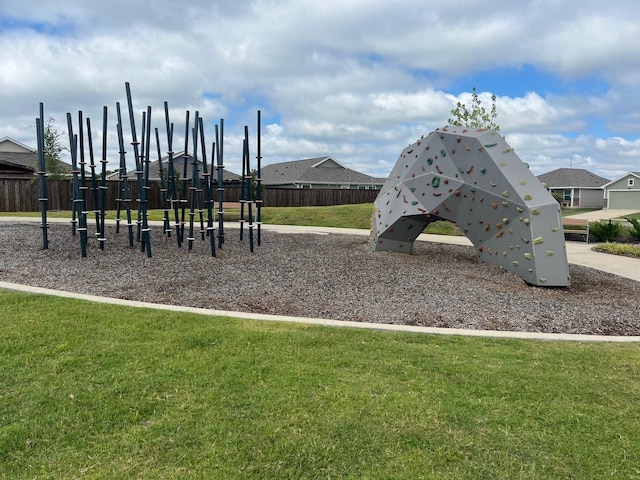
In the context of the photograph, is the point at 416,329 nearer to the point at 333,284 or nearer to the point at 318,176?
the point at 333,284

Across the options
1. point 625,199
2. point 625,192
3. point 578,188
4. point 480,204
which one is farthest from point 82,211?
point 578,188

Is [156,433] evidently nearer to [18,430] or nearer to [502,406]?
[18,430]

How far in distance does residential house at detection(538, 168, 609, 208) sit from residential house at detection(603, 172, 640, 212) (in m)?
3.05

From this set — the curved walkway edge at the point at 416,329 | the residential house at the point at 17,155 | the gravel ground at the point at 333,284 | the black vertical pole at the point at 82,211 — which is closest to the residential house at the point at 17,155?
the residential house at the point at 17,155

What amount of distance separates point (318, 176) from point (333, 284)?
38.2 meters

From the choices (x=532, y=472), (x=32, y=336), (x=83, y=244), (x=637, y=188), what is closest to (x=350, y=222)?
(x=83, y=244)

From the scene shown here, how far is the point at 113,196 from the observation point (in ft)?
89.6

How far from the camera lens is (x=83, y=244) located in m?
8.36

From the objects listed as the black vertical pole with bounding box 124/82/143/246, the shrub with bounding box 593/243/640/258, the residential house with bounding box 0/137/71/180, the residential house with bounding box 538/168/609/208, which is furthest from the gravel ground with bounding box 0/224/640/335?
the residential house with bounding box 538/168/609/208

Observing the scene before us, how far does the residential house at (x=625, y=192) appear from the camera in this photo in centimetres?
4472

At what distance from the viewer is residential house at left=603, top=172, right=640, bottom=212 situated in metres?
44.7

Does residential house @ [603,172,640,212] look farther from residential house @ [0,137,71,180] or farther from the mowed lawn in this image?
residential house @ [0,137,71,180]

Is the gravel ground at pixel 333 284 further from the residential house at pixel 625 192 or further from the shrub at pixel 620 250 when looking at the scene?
the residential house at pixel 625 192

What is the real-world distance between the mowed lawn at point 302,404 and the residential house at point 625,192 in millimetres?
48108
